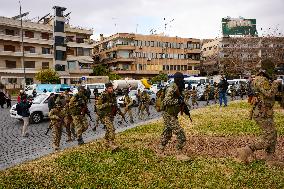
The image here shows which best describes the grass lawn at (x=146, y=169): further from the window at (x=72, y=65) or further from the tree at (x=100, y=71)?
the tree at (x=100, y=71)

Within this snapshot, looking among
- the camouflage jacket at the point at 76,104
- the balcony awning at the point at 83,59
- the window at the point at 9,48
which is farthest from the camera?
Answer: the balcony awning at the point at 83,59

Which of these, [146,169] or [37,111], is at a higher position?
[37,111]

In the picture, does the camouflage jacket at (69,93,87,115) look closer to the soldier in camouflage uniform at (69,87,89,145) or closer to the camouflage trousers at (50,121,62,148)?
the soldier in camouflage uniform at (69,87,89,145)

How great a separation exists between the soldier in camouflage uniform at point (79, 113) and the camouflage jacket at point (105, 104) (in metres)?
2.10

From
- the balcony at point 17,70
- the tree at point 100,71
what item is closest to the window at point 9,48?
the balcony at point 17,70

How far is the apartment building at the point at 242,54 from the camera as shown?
45.1 meters

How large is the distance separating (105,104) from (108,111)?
0.70 ft

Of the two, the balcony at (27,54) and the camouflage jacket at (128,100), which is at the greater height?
the balcony at (27,54)

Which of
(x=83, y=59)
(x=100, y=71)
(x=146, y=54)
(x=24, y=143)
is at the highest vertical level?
(x=146, y=54)

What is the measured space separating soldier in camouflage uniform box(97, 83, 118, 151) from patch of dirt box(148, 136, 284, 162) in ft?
3.98

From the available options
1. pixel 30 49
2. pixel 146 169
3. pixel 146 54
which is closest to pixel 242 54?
pixel 146 54

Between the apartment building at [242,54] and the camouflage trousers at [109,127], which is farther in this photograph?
the apartment building at [242,54]

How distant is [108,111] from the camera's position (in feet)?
35.2

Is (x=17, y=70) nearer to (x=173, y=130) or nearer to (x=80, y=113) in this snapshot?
(x=80, y=113)
